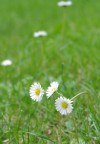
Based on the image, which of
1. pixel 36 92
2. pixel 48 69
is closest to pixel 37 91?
pixel 36 92

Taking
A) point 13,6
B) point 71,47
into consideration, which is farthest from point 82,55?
point 13,6

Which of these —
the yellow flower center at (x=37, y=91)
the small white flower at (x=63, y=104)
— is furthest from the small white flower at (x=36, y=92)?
the small white flower at (x=63, y=104)

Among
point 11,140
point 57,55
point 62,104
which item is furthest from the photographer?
point 57,55

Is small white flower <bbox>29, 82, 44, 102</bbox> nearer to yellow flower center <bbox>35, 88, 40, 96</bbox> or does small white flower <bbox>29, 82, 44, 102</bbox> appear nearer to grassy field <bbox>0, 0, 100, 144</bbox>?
yellow flower center <bbox>35, 88, 40, 96</bbox>

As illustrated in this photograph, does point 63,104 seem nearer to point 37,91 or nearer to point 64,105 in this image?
point 64,105

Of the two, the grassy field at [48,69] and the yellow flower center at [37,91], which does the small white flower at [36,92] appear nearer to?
the yellow flower center at [37,91]

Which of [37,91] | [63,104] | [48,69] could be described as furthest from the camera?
[48,69]

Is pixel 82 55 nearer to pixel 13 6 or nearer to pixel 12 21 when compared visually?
pixel 12 21

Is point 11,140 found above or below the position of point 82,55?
below
